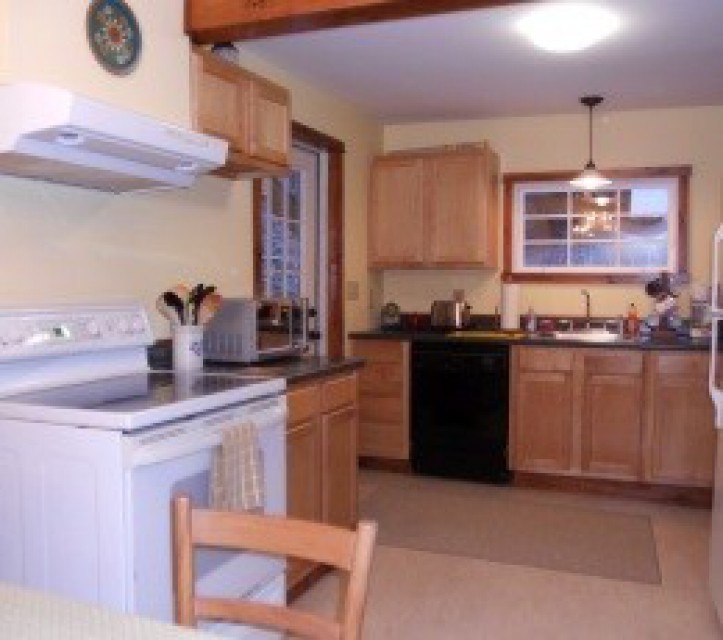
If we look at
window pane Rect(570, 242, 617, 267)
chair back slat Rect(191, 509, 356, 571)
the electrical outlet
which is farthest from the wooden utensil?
window pane Rect(570, 242, 617, 267)

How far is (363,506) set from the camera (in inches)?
155

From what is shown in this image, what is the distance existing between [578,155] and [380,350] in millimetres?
1843

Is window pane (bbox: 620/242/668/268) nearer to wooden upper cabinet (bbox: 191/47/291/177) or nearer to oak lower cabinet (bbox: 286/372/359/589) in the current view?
oak lower cabinet (bbox: 286/372/359/589)

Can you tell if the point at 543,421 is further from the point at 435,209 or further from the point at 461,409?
the point at 435,209

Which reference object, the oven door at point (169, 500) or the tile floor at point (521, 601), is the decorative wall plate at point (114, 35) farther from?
the tile floor at point (521, 601)

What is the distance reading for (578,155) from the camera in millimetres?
4734

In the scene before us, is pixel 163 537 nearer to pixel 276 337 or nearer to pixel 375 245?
pixel 276 337

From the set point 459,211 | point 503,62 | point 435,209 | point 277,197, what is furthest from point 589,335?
point 277,197

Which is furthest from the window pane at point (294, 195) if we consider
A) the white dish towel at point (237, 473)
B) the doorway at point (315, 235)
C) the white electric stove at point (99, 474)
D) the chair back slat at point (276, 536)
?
the chair back slat at point (276, 536)

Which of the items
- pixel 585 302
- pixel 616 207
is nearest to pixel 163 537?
pixel 585 302

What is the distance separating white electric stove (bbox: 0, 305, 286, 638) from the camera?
175 cm

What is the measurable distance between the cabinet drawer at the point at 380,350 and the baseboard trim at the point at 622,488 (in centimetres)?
104

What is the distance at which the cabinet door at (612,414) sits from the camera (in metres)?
4.09

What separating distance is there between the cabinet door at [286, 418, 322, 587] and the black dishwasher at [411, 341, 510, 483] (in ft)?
5.76
